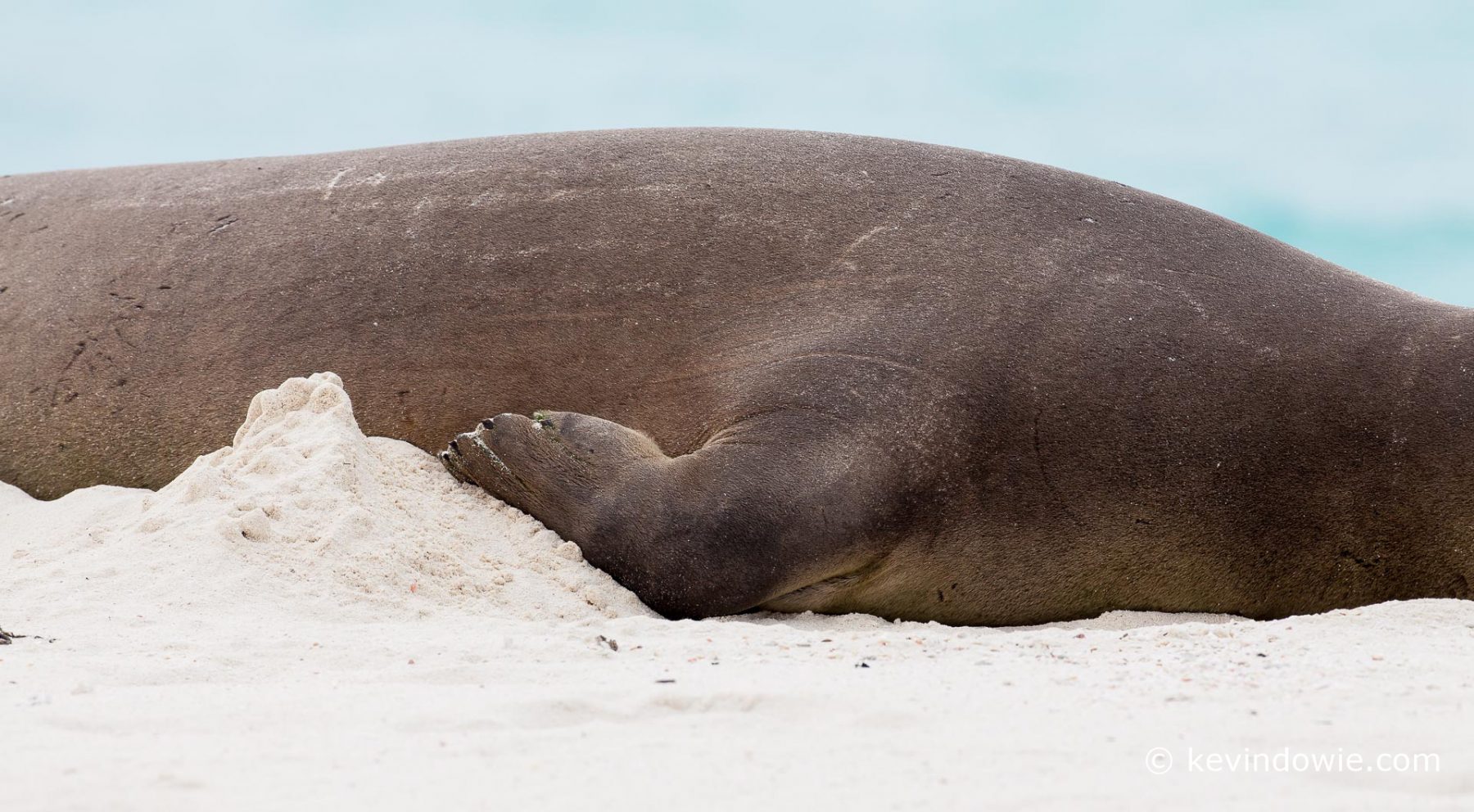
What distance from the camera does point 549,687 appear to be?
270 cm

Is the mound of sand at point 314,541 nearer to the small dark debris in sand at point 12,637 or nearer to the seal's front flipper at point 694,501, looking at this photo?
the seal's front flipper at point 694,501

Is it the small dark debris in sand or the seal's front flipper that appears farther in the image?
the seal's front flipper

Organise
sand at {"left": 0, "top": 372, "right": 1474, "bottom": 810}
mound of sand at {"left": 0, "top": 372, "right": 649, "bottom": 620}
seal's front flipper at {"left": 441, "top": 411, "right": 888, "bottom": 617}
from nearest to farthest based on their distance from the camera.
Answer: sand at {"left": 0, "top": 372, "right": 1474, "bottom": 810}, mound of sand at {"left": 0, "top": 372, "right": 649, "bottom": 620}, seal's front flipper at {"left": 441, "top": 411, "right": 888, "bottom": 617}

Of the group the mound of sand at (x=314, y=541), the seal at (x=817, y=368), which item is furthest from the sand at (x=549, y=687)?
the seal at (x=817, y=368)

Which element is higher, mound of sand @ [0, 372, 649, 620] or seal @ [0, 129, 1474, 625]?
seal @ [0, 129, 1474, 625]

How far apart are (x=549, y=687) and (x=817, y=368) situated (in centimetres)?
226

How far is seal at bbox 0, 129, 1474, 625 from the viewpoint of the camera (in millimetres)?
4523

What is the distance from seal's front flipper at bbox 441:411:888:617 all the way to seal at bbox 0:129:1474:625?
1 centimetres

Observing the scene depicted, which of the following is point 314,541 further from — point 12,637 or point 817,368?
point 817,368

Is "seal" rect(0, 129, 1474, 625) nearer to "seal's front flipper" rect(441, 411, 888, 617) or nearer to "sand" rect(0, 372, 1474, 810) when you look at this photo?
"seal's front flipper" rect(441, 411, 888, 617)

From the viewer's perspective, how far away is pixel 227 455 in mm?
4566

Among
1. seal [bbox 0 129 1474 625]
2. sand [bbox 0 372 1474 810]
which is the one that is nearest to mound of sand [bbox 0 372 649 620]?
sand [bbox 0 372 1474 810]

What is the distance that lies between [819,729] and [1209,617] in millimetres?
2772

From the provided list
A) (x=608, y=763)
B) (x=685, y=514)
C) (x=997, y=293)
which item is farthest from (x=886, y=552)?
(x=608, y=763)
